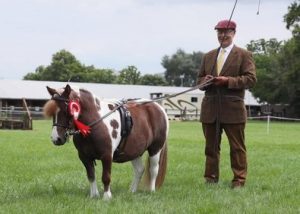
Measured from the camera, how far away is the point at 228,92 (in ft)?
28.5

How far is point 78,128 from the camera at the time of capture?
22.5 ft

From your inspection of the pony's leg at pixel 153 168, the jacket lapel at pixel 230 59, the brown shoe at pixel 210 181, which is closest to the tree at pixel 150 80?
the brown shoe at pixel 210 181

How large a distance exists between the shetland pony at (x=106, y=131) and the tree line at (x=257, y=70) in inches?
543

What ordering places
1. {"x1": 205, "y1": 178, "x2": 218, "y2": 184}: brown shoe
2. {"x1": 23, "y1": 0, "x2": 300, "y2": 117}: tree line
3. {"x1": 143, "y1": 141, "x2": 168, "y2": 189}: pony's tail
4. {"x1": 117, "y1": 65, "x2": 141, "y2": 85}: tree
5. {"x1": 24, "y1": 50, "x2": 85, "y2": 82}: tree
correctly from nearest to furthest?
{"x1": 143, "y1": 141, "x2": 168, "y2": 189}: pony's tail < {"x1": 205, "y1": 178, "x2": 218, "y2": 184}: brown shoe < {"x1": 23, "y1": 0, "x2": 300, "y2": 117}: tree line < {"x1": 24, "y1": 50, "x2": 85, "y2": 82}: tree < {"x1": 117, "y1": 65, "x2": 141, "y2": 85}: tree

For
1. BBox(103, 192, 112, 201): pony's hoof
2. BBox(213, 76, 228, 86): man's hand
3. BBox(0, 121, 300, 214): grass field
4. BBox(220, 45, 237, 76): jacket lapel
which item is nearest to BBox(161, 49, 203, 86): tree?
BBox(0, 121, 300, 214): grass field

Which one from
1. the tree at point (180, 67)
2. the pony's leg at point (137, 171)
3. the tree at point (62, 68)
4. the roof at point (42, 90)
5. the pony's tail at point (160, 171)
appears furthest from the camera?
the tree at point (180, 67)

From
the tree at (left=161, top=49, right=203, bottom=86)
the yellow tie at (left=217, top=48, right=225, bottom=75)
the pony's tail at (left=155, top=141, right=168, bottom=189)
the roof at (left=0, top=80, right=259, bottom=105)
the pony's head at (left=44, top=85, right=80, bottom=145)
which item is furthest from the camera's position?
the tree at (left=161, top=49, right=203, bottom=86)

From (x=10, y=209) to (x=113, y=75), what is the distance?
10752 cm

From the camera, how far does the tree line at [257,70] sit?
66.9 m

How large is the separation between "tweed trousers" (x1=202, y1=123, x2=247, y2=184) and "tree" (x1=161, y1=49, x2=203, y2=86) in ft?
399

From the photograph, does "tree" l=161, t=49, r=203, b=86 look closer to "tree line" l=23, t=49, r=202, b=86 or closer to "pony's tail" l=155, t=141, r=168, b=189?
"tree line" l=23, t=49, r=202, b=86

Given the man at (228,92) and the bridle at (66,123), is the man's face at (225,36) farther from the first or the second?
the bridle at (66,123)

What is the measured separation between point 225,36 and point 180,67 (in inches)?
4901

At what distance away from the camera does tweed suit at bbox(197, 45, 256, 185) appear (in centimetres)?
850
